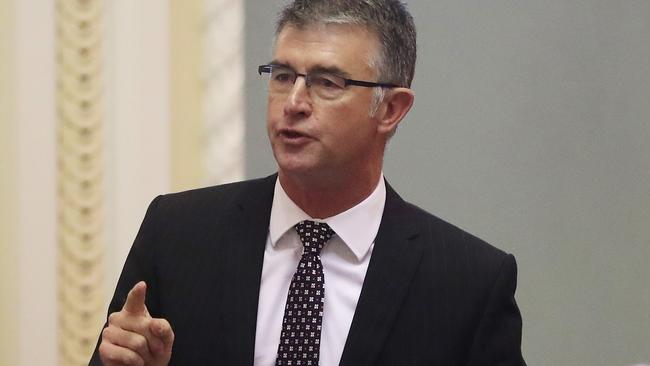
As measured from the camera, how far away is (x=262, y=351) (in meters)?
2.35

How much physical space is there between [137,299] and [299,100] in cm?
56

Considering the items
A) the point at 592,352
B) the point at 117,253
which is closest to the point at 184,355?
the point at 117,253

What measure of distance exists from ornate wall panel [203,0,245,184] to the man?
0.96 m

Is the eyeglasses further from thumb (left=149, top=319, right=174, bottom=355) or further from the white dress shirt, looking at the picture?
thumb (left=149, top=319, right=174, bottom=355)

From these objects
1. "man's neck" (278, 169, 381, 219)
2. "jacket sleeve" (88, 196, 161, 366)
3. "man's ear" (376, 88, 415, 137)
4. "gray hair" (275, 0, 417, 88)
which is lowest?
"jacket sleeve" (88, 196, 161, 366)

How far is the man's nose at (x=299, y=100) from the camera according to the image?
2.35m

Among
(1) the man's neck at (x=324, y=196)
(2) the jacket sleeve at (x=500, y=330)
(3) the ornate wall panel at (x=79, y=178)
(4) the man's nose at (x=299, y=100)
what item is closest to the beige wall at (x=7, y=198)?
(3) the ornate wall panel at (x=79, y=178)

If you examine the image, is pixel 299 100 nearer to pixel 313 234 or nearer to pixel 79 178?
pixel 313 234

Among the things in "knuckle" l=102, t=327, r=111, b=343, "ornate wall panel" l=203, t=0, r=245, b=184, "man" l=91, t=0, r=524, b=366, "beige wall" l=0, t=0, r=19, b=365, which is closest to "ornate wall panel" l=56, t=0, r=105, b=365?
"beige wall" l=0, t=0, r=19, b=365

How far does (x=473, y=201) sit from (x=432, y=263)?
110 centimetres

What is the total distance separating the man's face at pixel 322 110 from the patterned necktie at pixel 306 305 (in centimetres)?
13

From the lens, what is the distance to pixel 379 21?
249 centimetres

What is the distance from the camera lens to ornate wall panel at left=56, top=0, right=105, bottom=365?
3367 mm

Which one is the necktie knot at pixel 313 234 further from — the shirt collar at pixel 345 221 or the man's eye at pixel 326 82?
the man's eye at pixel 326 82
